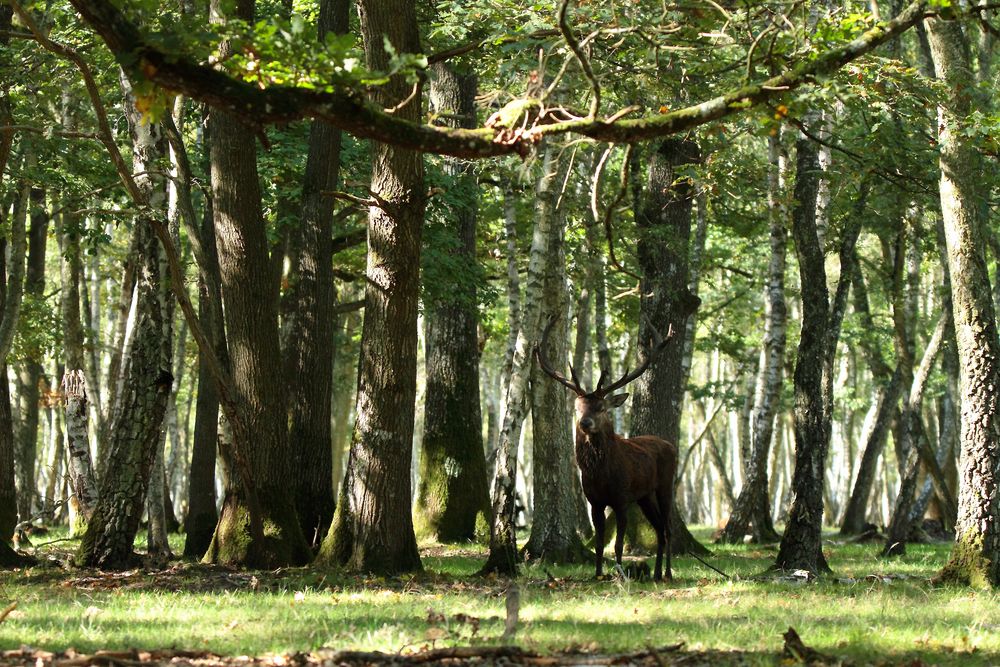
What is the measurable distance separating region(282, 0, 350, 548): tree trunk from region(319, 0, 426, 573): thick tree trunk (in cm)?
309

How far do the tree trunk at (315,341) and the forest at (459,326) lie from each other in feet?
0.14

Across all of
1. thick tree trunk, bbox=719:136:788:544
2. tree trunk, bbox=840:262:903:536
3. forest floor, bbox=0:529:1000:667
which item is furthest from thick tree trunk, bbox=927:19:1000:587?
tree trunk, bbox=840:262:903:536

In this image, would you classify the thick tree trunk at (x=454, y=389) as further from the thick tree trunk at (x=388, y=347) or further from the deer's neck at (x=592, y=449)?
the thick tree trunk at (x=388, y=347)

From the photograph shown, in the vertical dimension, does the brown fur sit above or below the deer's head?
below

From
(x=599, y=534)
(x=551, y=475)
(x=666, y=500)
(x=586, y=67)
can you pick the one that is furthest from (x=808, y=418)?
(x=586, y=67)

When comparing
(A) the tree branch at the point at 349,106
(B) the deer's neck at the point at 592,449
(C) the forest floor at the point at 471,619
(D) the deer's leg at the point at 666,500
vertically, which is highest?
(A) the tree branch at the point at 349,106

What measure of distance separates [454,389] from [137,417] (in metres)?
8.08

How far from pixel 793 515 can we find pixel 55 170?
1080 centimetres

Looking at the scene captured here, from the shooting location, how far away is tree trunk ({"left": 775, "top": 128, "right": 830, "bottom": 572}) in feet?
45.2

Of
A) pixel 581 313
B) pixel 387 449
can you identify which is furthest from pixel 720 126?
pixel 581 313

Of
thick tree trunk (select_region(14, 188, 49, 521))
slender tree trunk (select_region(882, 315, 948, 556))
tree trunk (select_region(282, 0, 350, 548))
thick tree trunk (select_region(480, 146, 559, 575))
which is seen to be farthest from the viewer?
thick tree trunk (select_region(14, 188, 49, 521))

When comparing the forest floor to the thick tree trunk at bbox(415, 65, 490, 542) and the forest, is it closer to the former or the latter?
the forest

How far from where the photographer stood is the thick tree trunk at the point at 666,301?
18578 mm

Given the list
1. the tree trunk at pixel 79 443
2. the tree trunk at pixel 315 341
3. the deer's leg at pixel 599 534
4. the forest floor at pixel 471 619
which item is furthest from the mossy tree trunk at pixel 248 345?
the deer's leg at pixel 599 534
